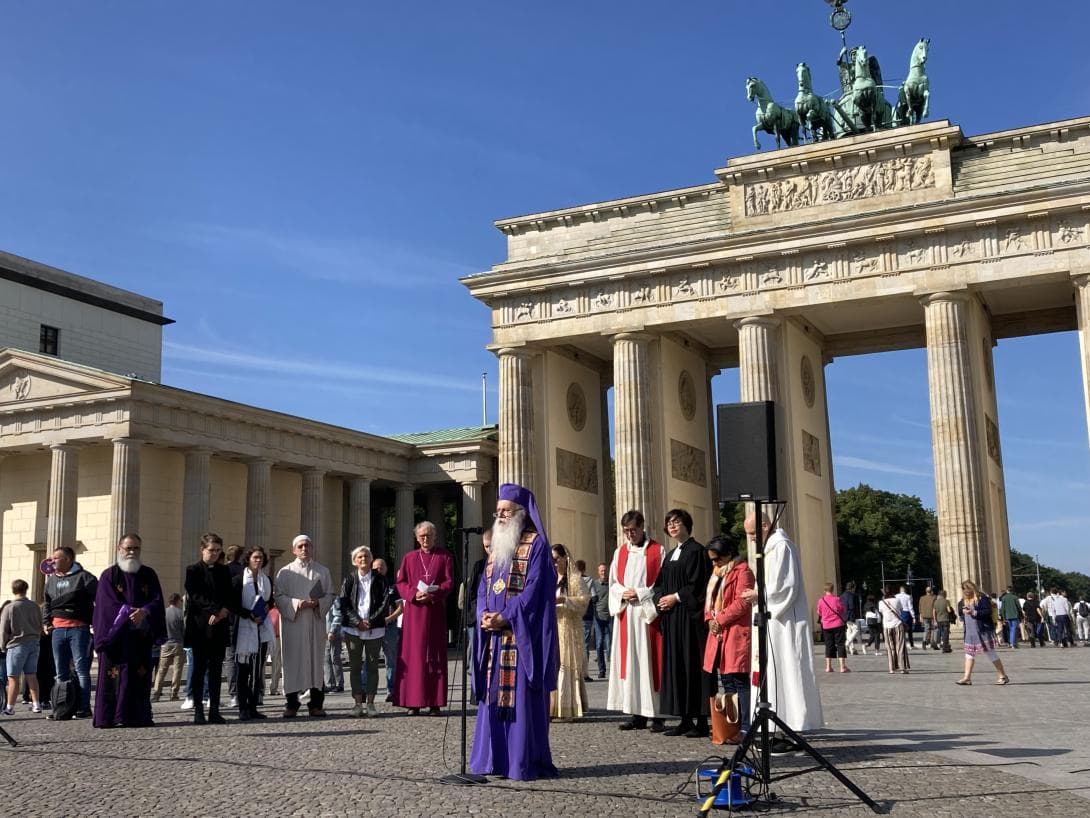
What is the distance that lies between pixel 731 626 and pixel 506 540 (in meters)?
2.42

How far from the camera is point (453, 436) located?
49.9 meters

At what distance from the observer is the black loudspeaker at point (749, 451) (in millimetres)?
8422

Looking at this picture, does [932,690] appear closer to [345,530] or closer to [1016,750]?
[1016,750]

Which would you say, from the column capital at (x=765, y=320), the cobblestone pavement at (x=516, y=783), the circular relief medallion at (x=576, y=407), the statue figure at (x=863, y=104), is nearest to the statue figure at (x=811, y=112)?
the statue figure at (x=863, y=104)

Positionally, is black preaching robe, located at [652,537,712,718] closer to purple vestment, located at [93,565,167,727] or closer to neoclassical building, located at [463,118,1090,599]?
purple vestment, located at [93,565,167,727]

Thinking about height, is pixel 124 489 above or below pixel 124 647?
above

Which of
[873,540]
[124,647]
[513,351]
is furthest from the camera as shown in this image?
[873,540]

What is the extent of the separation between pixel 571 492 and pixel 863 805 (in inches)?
1351

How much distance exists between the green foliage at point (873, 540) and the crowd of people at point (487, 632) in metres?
57.1

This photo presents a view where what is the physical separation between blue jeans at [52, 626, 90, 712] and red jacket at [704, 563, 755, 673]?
8.15 meters

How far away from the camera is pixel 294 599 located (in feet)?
46.0

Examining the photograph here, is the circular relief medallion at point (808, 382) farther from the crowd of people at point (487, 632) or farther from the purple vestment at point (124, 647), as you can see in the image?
the purple vestment at point (124, 647)

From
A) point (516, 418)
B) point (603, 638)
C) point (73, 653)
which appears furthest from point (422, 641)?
point (516, 418)

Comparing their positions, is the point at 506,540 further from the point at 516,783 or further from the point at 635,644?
the point at 635,644
